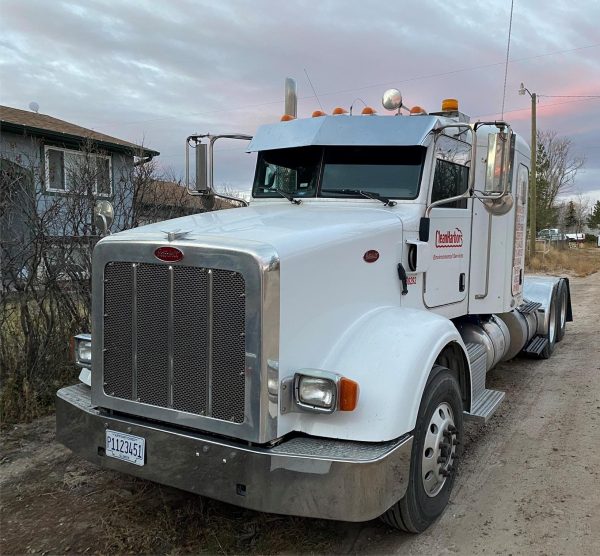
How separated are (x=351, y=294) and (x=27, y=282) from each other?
343 centimetres

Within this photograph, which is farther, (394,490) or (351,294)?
(351,294)

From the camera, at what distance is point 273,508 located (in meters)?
2.66

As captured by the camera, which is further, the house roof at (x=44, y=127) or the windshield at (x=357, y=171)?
the house roof at (x=44, y=127)

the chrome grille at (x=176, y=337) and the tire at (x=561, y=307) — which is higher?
the chrome grille at (x=176, y=337)

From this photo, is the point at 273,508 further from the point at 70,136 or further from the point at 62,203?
the point at 70,136

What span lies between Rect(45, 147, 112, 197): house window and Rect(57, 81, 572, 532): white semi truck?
2402 mm

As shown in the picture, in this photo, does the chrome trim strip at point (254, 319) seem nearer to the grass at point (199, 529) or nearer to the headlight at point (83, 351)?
the grass at point (199, 529)

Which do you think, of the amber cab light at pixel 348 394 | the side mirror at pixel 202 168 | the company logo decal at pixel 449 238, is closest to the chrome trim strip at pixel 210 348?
the amber cab light at pixel 348 394

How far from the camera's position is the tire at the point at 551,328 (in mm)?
7711

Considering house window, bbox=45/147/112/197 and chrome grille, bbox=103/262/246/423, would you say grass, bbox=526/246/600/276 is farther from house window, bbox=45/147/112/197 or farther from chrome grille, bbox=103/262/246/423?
chrome grille, bbox=103/262/246/423

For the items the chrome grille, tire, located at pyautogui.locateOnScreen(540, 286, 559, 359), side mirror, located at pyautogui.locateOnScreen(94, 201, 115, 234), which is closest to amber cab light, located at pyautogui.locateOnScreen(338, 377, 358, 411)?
the chrome grille

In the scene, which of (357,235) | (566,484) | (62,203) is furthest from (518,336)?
(62,203)

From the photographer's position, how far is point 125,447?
10.0 feet

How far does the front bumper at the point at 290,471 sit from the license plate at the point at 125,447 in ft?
0.17
